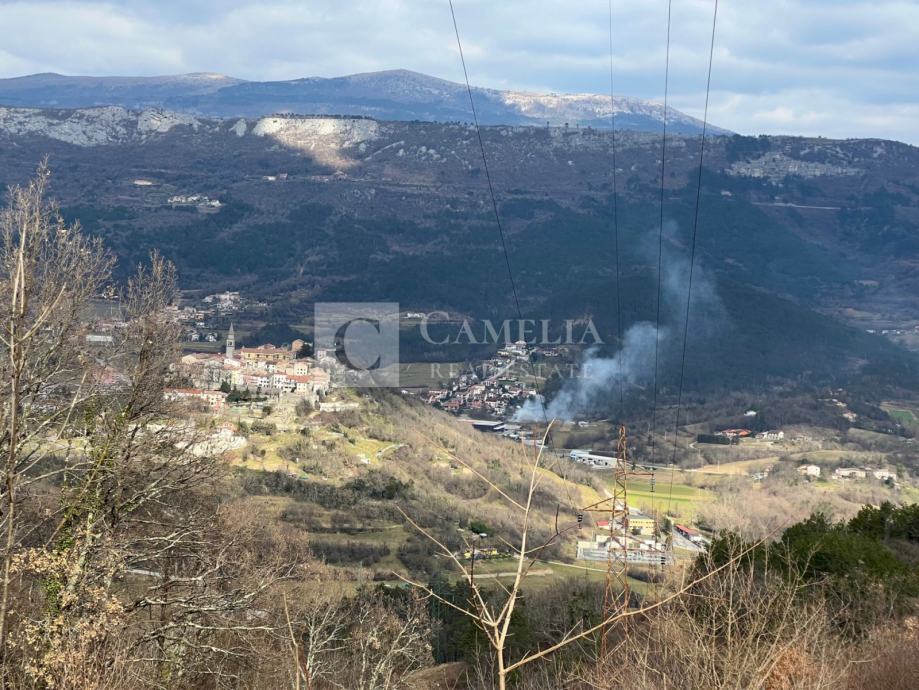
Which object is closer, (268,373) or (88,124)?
(268,373)

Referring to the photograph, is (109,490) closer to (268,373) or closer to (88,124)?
(268,373)

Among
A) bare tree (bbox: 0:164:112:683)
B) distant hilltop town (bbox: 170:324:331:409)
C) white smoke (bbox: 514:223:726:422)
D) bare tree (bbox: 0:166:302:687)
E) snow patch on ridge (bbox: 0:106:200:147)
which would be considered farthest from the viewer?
snow patch on ridge (bbox: 0:106:200:147)

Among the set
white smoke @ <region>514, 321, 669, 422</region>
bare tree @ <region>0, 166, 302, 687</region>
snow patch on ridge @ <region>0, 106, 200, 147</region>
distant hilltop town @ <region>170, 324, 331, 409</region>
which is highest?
snow patch on ridge @ <region>0, 106, 200, 147</region>

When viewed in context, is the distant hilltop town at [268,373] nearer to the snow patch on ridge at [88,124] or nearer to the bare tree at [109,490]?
the bare tree at [109,490]

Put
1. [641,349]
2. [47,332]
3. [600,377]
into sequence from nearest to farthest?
1. [47,332]
2. [600,377]
3. [641,349]

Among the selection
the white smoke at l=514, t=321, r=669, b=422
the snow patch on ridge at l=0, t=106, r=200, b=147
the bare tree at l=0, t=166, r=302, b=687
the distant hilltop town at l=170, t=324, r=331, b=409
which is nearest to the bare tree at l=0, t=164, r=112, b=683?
the bare tree at l=0, t=166, r=302, b=687

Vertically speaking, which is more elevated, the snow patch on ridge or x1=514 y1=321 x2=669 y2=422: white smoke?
the snow patch on ridge

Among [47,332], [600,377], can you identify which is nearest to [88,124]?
[600,377]

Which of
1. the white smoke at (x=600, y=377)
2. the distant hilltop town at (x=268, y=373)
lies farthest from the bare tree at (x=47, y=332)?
the white smoke at (x=600, y=377)

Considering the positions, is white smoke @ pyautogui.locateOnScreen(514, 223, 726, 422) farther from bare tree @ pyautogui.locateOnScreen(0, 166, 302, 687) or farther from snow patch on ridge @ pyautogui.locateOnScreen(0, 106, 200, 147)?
snow patch on ridge @ pyautogui.locateOnScreen(0, 106, 200, 147)

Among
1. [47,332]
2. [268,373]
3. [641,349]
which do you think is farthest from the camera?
[641,349]

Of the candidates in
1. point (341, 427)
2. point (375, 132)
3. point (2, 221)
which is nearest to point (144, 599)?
point (2, 221)
